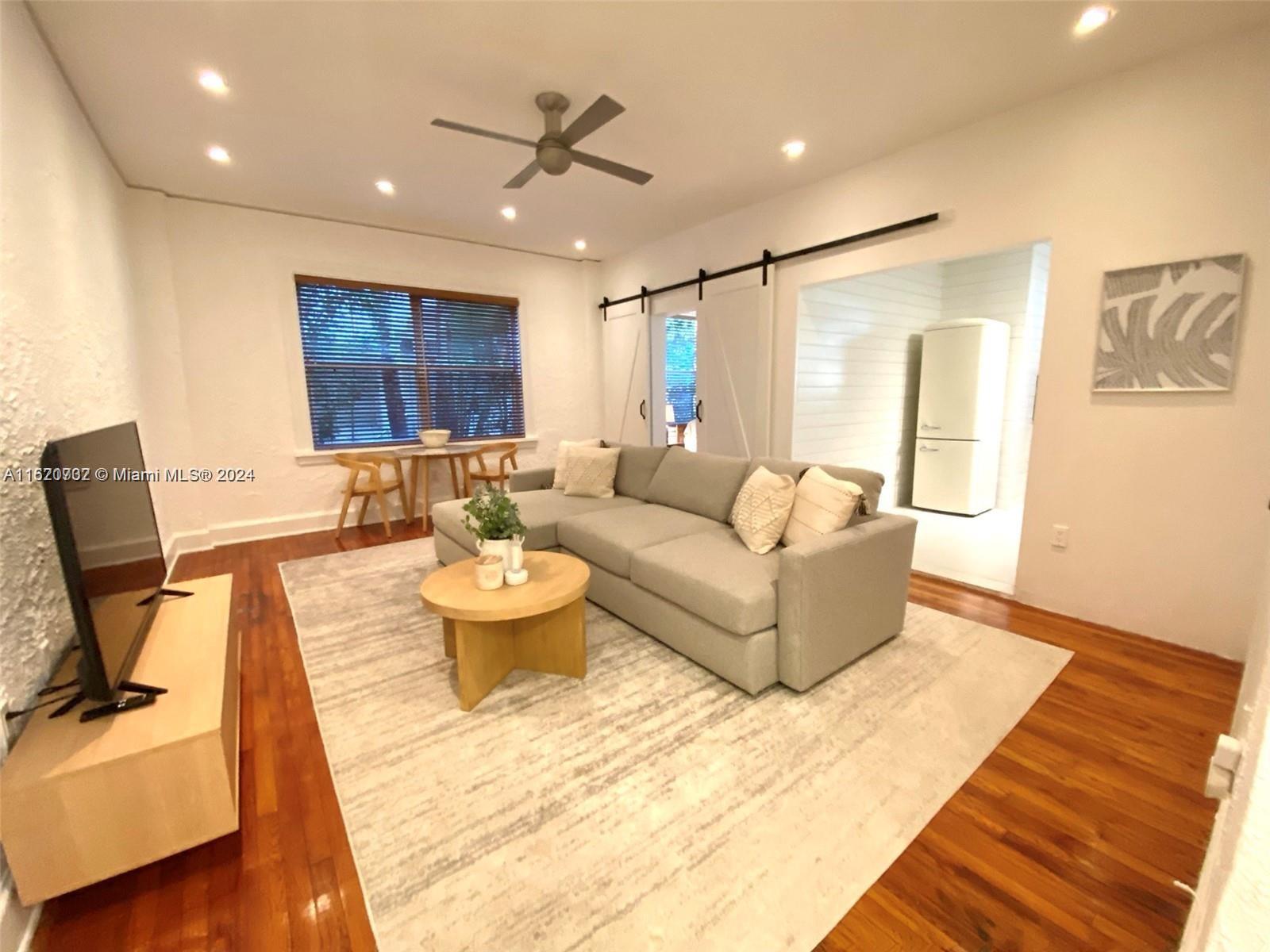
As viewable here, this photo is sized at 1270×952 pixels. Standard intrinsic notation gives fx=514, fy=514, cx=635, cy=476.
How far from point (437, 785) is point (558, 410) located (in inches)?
192

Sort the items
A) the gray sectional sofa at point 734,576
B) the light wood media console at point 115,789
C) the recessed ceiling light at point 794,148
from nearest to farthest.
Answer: the light wood media console at point 115,789 < the gray sectional sofa at point 734,576 < the recessed ceiling light at point 794,148

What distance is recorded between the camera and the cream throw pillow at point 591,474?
3.71 m

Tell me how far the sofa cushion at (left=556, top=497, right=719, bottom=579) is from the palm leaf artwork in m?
2.19

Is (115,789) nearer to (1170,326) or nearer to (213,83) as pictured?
(213,83)

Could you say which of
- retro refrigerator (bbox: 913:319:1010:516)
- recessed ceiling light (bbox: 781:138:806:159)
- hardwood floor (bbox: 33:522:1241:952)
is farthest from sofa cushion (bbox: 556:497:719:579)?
retro refrigerator (bbox: 913:319:1010:516)

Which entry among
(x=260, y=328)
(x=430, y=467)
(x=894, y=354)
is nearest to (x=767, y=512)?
(x=894, y=354)

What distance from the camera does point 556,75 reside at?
2.55m

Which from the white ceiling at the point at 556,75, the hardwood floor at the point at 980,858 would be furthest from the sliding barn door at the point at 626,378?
the hardwood floor at the point at 980,858

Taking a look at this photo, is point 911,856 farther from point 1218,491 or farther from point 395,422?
point 395,422

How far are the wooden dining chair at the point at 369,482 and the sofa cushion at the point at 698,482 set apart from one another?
2571 millimetres

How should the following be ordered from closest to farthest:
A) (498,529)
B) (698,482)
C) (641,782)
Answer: (641,782), (498,529), (698,482)

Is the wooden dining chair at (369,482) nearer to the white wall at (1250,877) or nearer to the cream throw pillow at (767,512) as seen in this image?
the cream throw pillow at (767,512)

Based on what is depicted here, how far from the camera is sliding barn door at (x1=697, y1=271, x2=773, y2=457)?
4375 millimetres

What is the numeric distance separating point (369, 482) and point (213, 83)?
9.94 ft
